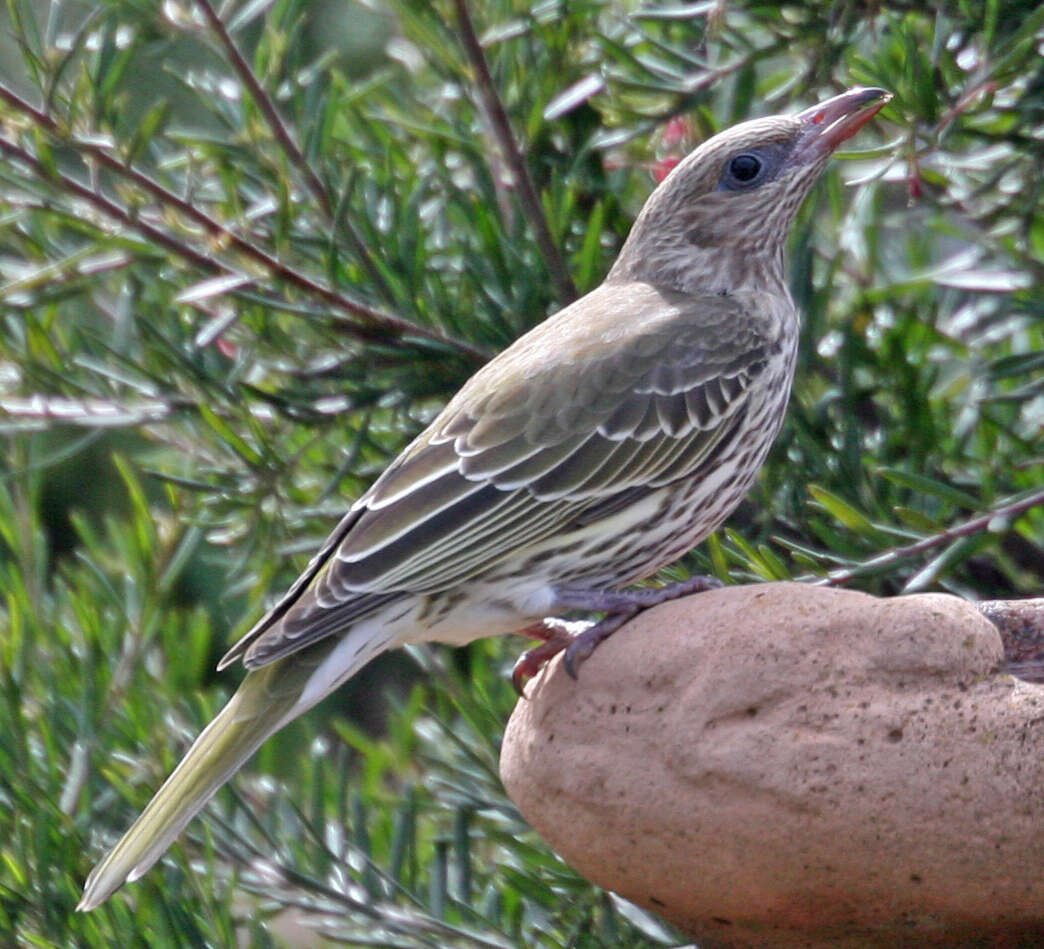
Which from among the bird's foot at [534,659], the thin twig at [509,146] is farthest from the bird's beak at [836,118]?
the bird's foot at [534,659]

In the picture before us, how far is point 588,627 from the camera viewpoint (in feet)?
8.15

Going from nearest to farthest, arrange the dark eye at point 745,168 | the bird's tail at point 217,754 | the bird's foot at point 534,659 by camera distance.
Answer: the bird's tail at point 217,754, the bird's foot at point 534,659, the dark eye at point 745,168

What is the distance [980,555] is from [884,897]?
39.7 inches

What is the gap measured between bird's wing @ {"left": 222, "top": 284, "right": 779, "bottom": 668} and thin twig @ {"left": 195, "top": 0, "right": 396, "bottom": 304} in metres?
0.26

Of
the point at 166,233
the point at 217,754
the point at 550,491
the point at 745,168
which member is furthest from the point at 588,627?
the point at 745,168

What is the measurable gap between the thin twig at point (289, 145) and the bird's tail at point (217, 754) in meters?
0.63

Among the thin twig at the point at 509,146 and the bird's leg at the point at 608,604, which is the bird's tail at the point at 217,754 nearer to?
the bird's leg at the point at 608,604

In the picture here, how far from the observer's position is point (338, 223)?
275 centimetres

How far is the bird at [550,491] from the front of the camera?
267cm

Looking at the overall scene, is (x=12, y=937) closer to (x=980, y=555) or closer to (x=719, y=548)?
(x=719, y=548)

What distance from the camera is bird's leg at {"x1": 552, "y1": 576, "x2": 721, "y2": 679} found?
7.30 ft

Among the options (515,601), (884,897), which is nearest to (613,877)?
(884,897)

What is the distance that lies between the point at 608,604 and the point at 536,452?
0.45 meters

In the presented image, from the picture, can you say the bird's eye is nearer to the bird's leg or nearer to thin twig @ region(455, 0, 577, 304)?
thin twig @ region(455, 0, 577, 304)
